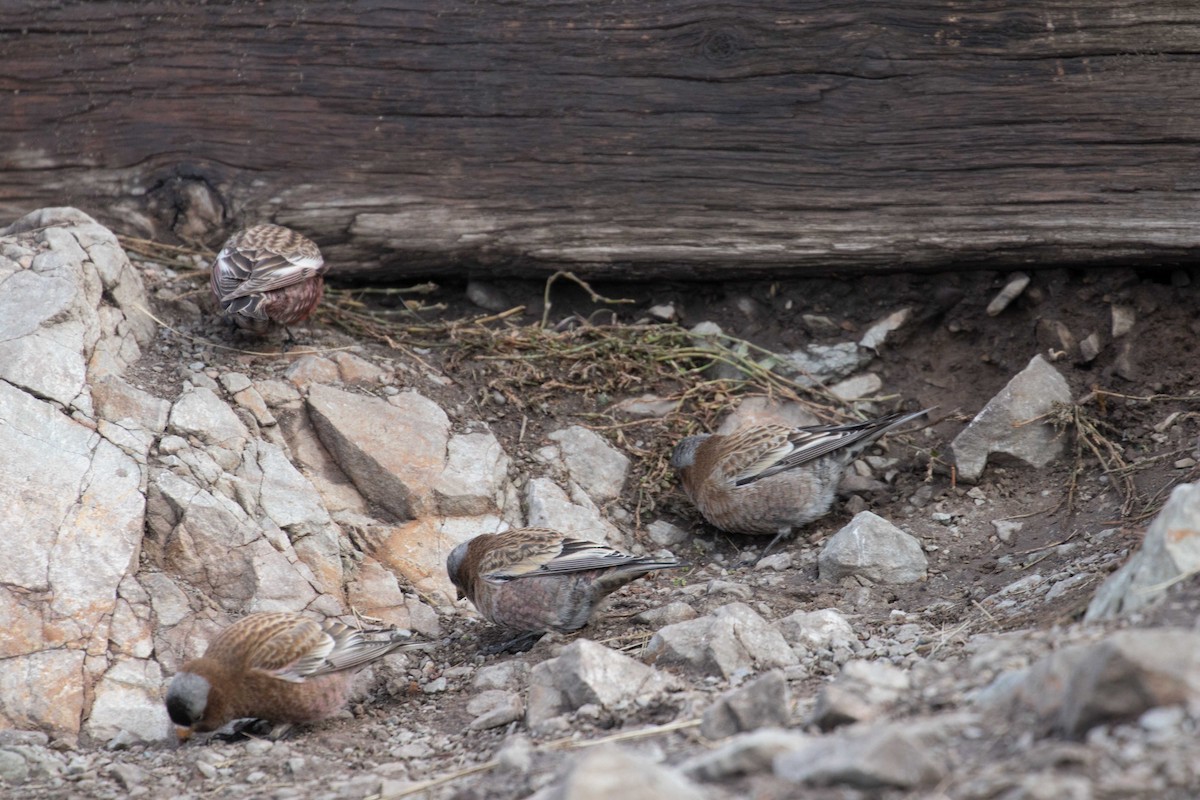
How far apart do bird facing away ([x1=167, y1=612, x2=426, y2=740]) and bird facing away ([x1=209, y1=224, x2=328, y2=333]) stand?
2154mm

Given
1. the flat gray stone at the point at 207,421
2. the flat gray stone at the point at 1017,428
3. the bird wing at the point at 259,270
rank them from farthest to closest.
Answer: the bird wing at the point at 259,270 → the flat gray stone at the point at 1017,428 → the flat gray stone at the point at 207,421

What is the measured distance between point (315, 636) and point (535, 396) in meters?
2.52

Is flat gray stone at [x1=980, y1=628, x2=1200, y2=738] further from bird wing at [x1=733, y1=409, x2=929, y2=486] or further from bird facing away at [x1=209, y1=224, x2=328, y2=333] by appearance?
bird facing away at [x1=209, y1=224, x2=328, y2=333]

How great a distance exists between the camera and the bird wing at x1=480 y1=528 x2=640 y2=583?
586 cm

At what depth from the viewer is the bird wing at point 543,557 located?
5863 millimetres

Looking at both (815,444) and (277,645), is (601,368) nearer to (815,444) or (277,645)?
(815,444)

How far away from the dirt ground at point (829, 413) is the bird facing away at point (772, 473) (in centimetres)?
21

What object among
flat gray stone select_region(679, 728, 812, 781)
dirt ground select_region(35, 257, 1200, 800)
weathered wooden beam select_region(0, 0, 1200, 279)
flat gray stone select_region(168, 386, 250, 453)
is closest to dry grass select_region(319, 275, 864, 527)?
dirt ground select_region(35, 257, 1200, 800)

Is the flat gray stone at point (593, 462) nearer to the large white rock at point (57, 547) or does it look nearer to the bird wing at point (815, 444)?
the bird wing at point (815, 444)

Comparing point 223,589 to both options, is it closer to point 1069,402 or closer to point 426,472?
point 426,472

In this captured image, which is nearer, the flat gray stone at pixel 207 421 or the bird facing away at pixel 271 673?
the bird facing away at pixel 271 673

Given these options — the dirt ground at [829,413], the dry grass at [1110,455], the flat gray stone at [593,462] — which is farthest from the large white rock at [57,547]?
the dry grass at [1110,455]

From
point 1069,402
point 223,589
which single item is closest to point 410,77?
point 223,589

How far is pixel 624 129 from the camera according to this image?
24.0 feet
